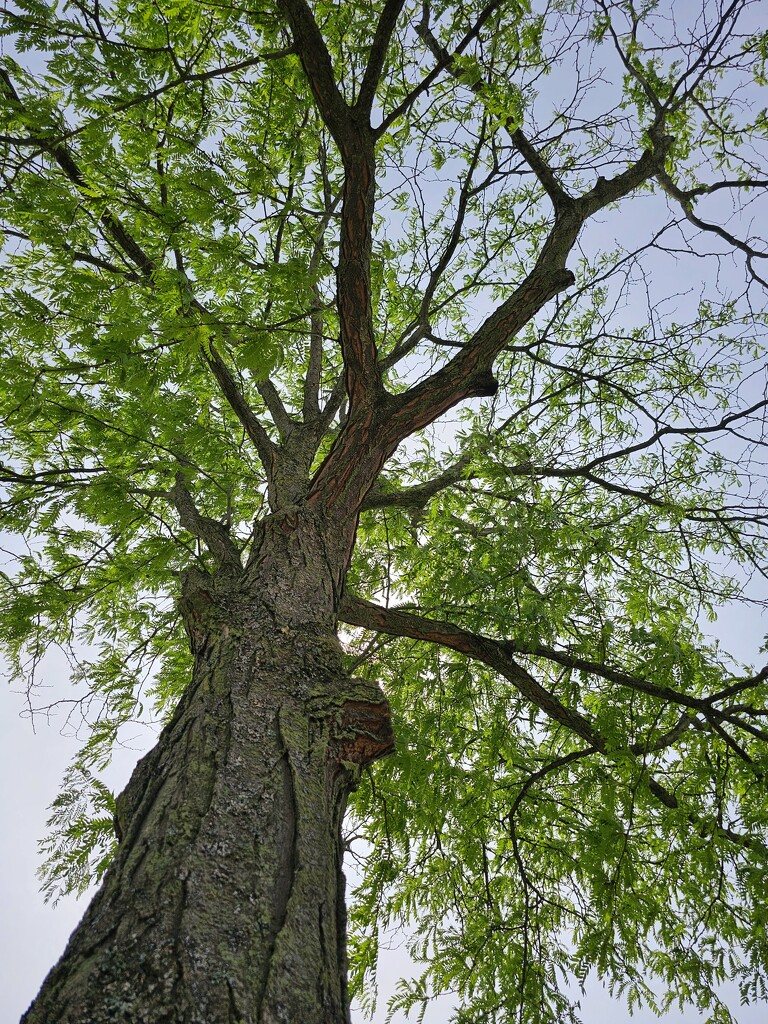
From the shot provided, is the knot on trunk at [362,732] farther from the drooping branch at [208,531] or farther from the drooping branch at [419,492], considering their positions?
the drooping branch at [419,492]

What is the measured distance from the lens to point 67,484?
3.54 metres

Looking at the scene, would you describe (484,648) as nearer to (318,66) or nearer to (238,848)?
(238,848)

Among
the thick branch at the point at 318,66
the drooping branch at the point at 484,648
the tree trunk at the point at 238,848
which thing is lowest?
the tree trunk at the point at 238,848

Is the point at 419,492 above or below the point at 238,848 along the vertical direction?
above

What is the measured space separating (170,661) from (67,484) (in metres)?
1.78

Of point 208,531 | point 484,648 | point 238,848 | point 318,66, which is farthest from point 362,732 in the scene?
point 318,66

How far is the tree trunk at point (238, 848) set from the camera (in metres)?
1.19

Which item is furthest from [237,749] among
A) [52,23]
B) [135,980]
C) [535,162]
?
[535,162]

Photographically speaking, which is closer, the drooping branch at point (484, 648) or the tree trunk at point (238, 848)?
the tree trunk at point (238, 848)

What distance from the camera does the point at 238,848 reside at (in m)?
1.54

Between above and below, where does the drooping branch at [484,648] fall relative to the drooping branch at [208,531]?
below

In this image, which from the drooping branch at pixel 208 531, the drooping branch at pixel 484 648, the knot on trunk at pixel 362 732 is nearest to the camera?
the knot on trunk at pixel 362 732

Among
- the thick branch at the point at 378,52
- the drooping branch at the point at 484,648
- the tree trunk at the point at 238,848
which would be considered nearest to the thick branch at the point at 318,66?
the thick branch at the point at 378,52

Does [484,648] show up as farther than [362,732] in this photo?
Yes
